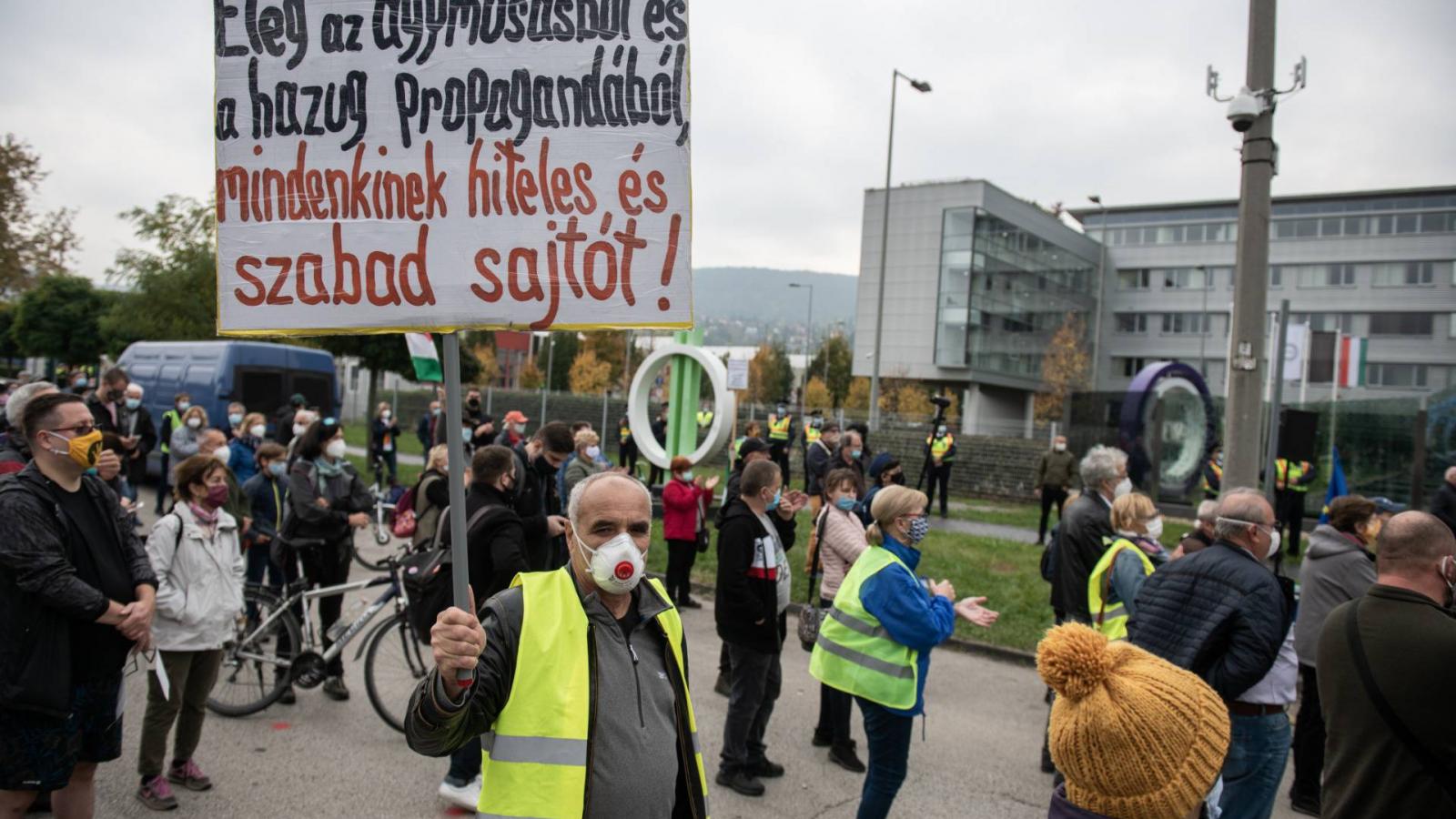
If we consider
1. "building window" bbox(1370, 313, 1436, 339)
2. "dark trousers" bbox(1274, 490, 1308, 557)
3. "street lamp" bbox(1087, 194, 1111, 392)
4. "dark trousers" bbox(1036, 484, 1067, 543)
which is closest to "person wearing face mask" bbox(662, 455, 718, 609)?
"dark trousers" bbox(1036, 484, 1067, 543)

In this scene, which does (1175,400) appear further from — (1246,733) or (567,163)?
(567,163)

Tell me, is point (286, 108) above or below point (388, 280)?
above

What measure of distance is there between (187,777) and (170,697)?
0.56 m

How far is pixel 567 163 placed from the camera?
8.23ft

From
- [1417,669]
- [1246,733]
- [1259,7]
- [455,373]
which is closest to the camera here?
[455,373]

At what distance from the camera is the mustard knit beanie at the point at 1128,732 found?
2.24 m

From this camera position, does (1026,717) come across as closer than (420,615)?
No

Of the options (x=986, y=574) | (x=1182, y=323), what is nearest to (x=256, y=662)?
(x=986, y=574)

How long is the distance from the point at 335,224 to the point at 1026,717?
20.3ft

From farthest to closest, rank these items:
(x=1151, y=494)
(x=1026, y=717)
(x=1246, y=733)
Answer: (x=1151, y=494), (x=1026, y=717), (x=1246, y=733)

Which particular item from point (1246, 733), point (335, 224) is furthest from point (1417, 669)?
point (335, 224)

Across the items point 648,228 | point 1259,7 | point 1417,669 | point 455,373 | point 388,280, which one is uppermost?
point 1259,7

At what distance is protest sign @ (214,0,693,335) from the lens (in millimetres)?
2480

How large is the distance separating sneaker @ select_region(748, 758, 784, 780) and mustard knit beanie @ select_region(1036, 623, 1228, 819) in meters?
3.34
